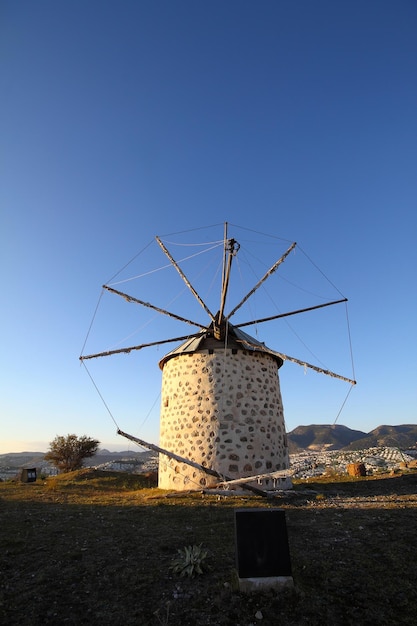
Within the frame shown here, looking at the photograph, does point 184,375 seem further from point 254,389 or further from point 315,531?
point 315,531

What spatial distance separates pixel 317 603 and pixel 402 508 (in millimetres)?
5180

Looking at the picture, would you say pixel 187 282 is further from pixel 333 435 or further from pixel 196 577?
pixel 333 435

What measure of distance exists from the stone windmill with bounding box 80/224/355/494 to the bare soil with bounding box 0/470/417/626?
3.26 m

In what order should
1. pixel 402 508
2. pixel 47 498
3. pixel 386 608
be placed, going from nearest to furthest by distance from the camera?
1. pixel 386 608
2. pixel 402 508
3. pixel 47 498

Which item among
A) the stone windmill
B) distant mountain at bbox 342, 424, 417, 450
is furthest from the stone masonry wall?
distant mountain at bbox 342, 424, 417, 450

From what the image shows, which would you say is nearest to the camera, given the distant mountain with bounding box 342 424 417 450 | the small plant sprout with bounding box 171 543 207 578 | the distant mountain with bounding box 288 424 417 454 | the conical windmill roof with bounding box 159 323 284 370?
the small plant sprout with bounding box 171 543 207 578

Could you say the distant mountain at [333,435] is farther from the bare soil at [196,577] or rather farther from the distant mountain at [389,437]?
the bare soil at [196,577]

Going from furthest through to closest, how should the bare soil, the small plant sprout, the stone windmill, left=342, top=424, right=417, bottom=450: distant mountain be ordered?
left=342, top=424, right=417, bottom=450: distant mountain
the stone windmill
the small plant sprout
the bare soil

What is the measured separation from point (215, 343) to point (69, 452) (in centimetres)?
2045

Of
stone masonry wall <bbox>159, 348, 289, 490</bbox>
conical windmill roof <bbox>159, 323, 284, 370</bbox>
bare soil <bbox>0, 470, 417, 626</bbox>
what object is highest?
conical windmill roof <bbox>159, 323, 284, 370</bbox>

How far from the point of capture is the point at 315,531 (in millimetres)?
6457

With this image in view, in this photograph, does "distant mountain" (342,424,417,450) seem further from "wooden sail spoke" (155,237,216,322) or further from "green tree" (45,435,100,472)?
"wooden sail spoke" (155,237,216,322)

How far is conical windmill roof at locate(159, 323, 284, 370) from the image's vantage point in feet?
44.4

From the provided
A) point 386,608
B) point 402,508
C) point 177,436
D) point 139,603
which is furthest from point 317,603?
point 177,436
